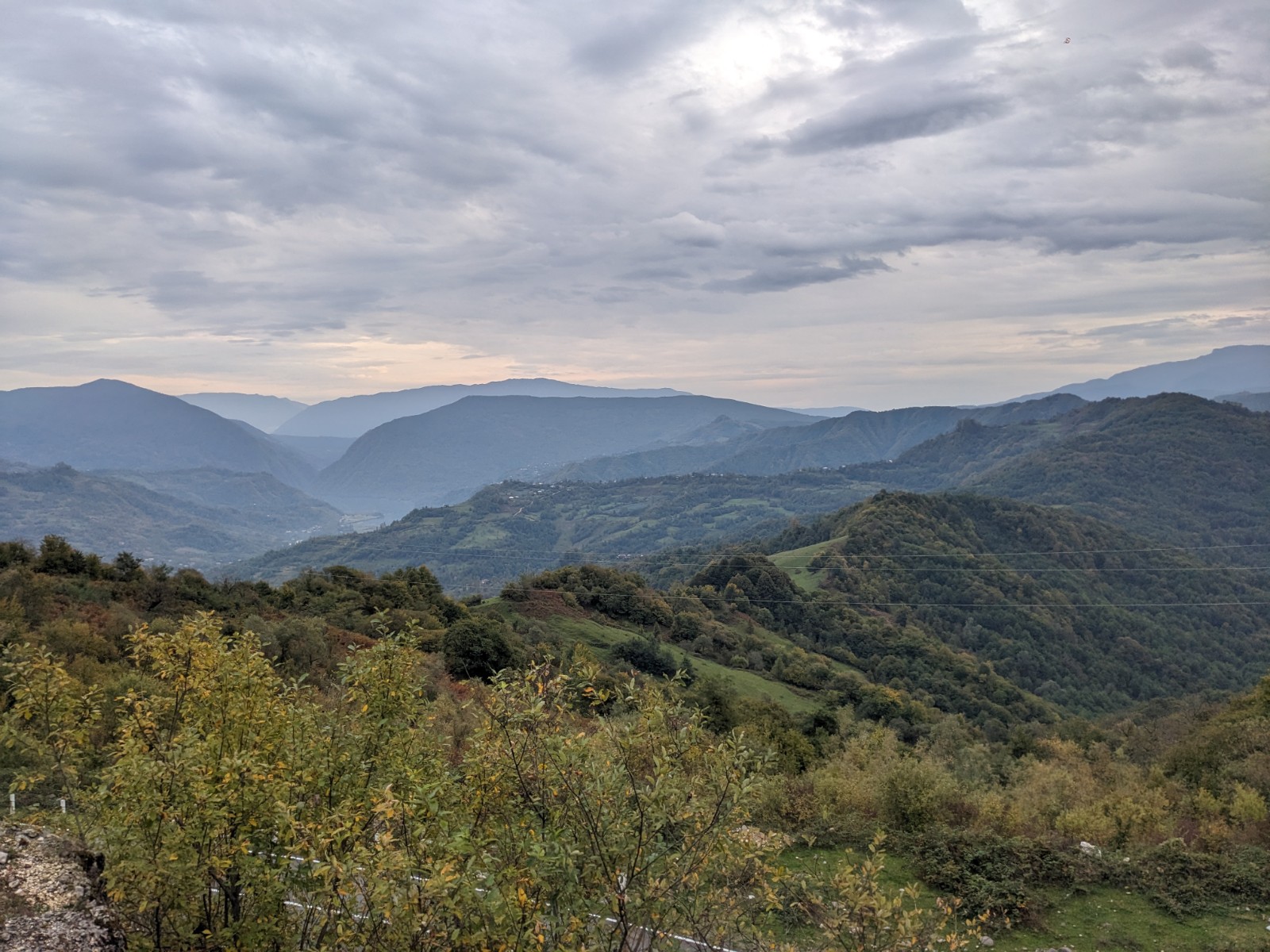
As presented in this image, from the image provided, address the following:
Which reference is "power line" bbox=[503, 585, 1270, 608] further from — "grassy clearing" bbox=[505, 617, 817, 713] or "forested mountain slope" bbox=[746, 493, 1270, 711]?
"grassy clearing" bbox=[505, 617, 817, 713]

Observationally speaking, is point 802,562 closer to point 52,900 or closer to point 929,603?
point 929,603

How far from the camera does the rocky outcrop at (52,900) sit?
9883 mm

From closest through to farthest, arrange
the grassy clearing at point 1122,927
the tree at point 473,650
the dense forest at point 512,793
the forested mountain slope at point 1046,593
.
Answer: the dense forest at point 512,793 < the grassy clearing at point 1122,927 < the tree at point 473,650 < the forested mountain slope at point 1046,593

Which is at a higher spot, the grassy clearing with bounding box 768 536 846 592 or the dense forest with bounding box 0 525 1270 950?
the dense forest with bounding box 0 525 1270 950

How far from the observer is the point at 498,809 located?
7.93m

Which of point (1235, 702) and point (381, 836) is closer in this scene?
Answer: point (381, 836)

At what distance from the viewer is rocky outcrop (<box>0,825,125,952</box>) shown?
9883mm

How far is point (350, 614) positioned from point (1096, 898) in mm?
48333

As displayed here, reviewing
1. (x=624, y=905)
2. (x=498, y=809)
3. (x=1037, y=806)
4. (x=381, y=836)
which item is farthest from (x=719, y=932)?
(x=1037, y=806)

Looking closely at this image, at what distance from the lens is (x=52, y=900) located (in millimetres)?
10695

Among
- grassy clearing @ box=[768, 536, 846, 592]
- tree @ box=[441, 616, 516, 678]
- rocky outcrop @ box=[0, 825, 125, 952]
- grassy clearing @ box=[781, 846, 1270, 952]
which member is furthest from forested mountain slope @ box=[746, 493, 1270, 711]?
rocky outcrop @ box=[0, 825, 125, 952]

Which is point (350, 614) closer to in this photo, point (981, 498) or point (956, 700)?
point (956, 700)

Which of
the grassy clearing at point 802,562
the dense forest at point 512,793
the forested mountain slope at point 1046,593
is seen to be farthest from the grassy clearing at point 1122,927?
the grassy clearing at point 802,562

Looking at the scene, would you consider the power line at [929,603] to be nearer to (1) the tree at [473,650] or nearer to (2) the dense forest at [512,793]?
(2) the dense forest at [512,793]
